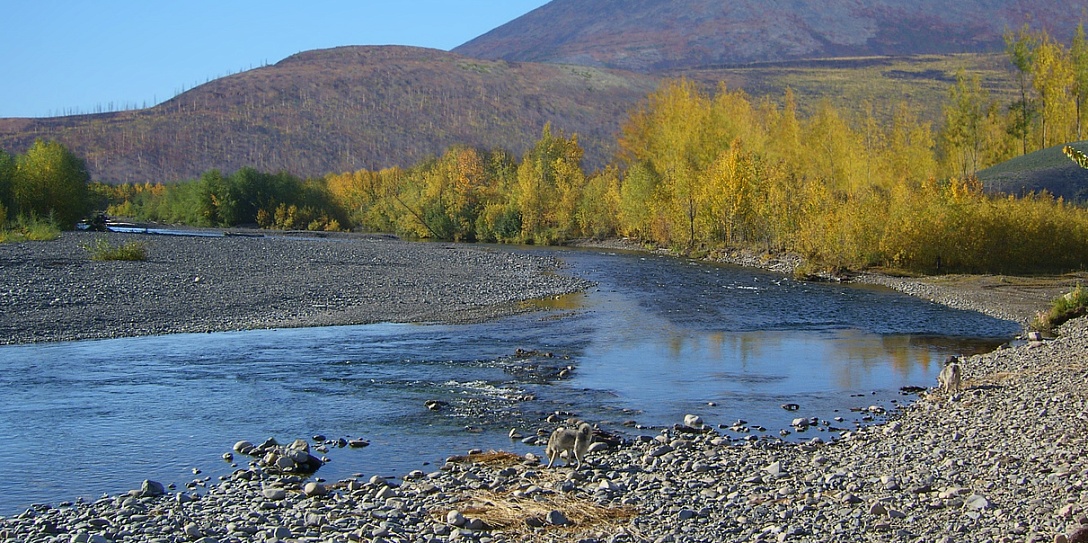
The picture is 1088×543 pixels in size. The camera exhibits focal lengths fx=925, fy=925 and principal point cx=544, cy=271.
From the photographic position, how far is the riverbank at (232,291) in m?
23.4

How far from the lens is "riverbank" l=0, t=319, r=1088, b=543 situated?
8.38m

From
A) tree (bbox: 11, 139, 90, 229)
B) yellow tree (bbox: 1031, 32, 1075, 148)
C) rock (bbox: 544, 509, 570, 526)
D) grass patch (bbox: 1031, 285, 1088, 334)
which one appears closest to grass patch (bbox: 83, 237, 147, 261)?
tree (bbox: 11, 139, 90, 229)

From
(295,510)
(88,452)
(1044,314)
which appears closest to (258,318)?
(88,452)

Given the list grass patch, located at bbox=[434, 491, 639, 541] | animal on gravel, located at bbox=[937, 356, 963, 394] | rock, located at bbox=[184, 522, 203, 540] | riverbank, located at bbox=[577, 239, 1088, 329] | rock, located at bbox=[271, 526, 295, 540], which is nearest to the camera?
rock, located at bbox=[271, 526, 295, 540]

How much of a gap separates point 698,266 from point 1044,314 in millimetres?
21945

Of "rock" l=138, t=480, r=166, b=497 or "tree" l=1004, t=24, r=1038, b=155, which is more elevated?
"tree" l=1004, t=24, r=1038, b=155

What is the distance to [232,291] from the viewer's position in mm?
29078

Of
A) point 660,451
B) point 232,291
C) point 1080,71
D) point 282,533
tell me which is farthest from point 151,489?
point 1080,71

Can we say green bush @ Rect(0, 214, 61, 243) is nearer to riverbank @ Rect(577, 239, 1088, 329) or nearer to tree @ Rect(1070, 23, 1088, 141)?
riverbank @ Rect(577, 239, 1088, 329)

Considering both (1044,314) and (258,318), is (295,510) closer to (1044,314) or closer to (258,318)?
(258,318)

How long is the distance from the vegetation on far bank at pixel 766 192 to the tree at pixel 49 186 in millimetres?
431

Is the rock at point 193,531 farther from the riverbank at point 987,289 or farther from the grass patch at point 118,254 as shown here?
the grass patch at point 118,254

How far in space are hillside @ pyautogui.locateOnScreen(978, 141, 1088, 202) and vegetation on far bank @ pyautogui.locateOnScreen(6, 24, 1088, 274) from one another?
6.12ft

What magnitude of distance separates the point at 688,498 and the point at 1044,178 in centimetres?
4636
